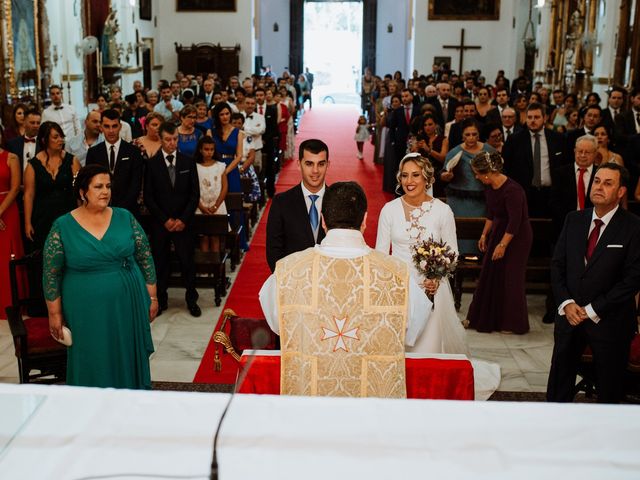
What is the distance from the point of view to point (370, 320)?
3.38 m

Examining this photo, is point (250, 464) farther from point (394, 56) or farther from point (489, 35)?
point (394, 56)

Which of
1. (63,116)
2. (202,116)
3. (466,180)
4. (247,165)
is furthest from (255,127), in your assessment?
(466,180)

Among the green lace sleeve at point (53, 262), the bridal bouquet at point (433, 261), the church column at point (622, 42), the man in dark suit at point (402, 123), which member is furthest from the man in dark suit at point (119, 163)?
the church column at point (622, 42)

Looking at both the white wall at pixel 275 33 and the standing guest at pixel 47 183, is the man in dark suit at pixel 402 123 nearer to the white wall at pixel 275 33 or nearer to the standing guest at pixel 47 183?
the standing guest at pixel 47 183

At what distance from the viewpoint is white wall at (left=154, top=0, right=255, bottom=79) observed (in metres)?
28.3

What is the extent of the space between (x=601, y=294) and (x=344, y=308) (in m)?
2.06

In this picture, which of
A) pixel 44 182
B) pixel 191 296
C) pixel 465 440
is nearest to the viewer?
pixel 465 440

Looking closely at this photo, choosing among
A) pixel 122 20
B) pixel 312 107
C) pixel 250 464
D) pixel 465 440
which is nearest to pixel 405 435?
pixel 465 440

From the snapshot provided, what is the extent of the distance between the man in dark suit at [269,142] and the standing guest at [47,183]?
587 cm

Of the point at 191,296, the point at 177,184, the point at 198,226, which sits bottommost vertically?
the point at 191,296

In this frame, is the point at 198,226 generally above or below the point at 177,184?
below

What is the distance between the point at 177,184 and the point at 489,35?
75.0ft

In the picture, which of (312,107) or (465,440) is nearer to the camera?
(465,440)

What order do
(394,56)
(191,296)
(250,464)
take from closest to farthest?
(250,464), (191,296), (394,56)
